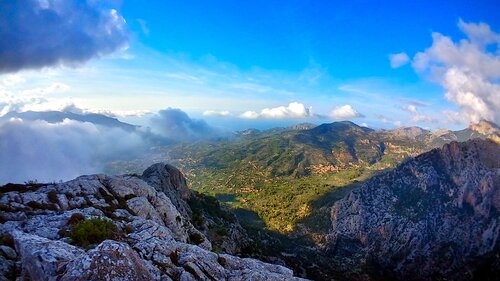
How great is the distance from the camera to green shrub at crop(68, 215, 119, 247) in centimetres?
3028

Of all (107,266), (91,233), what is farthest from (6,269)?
(107,266)

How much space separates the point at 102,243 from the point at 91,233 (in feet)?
30.3

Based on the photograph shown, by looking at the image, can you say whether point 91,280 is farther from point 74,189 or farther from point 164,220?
point 164,220

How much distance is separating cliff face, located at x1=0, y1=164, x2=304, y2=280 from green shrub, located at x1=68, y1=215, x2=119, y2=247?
56cm

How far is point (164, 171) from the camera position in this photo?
474 feet

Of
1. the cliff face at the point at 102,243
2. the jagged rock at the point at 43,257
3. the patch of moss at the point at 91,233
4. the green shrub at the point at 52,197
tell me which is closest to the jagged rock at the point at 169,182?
the cliff face at the point at 102,243

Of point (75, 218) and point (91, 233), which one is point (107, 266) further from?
point (75, 218)

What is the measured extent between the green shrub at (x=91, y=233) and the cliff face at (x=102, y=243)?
558mm

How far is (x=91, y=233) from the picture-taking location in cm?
3117

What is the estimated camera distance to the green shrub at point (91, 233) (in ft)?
99.3

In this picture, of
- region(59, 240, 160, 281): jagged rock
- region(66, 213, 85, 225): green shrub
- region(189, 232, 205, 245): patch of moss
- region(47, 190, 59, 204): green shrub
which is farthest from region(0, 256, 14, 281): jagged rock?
region(189, 232, 205, 245): patch of moss

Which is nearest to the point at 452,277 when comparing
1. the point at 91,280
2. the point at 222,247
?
the point at 222,247

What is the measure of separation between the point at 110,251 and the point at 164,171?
410 feet

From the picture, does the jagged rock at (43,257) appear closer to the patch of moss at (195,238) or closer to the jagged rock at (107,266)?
the jagged rock at (107,266)
